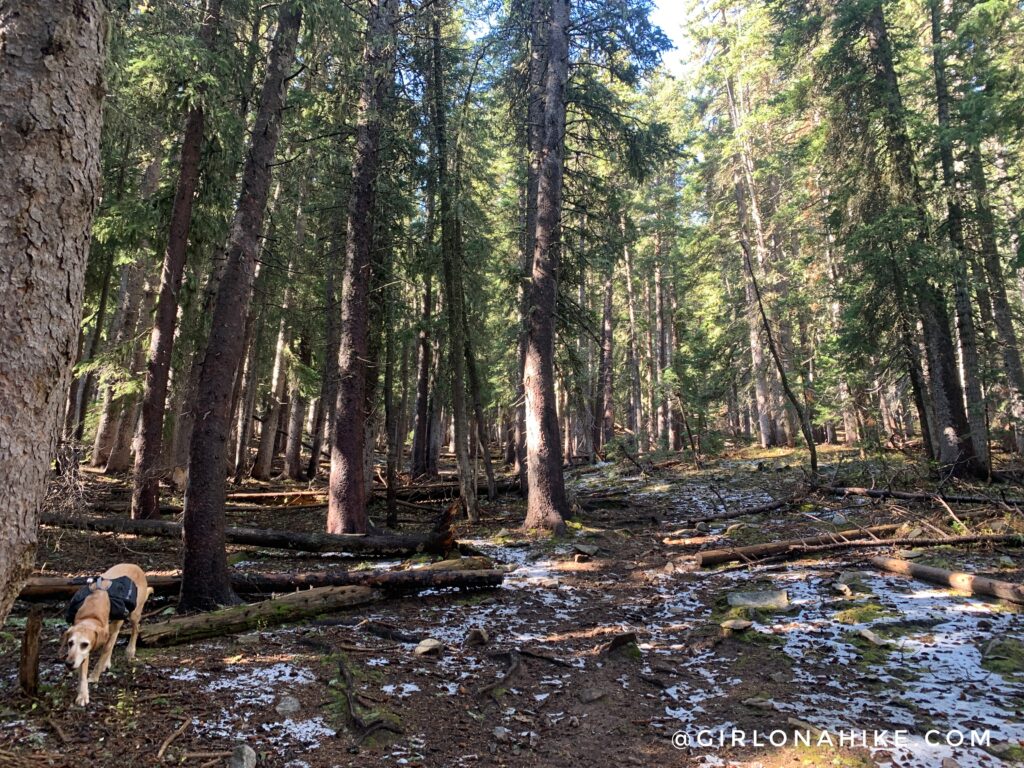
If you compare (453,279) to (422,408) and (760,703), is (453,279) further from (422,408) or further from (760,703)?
(760,703)

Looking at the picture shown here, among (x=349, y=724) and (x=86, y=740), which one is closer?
(x=86, y=740)

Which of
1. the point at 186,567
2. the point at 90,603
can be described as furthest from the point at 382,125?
the point at 90,603

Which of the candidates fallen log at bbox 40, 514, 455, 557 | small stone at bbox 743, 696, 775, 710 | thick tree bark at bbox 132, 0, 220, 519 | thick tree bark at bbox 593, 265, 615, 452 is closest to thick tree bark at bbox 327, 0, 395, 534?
fallen log at bbox 40, 514, 455, 557

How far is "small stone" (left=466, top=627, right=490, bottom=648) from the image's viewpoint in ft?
19.7

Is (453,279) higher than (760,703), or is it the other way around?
(453,279)

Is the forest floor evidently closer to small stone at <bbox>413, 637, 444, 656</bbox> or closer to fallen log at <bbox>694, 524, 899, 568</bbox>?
small stone at <bbox>413, 637, 444, 656</bbox>

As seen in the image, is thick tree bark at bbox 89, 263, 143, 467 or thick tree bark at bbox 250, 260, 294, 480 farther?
thick tree bark at bbox 250, 260, 294, 480

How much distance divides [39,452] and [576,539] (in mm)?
9903

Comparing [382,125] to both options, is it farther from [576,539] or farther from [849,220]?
[849,220]

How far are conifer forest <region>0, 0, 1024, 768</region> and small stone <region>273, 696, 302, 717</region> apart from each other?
1.1 inches

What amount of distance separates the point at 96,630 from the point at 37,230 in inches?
119

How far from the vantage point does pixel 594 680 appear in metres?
5.22

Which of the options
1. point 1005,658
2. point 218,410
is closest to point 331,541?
point 218,410

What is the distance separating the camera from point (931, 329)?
14.6 metres
